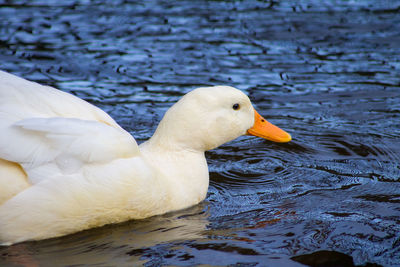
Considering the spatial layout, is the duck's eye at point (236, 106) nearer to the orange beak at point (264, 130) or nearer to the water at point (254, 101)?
the orange beak at point (264, 130)

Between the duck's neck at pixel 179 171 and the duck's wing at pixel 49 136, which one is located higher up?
the duck's wing at pixel 49 136

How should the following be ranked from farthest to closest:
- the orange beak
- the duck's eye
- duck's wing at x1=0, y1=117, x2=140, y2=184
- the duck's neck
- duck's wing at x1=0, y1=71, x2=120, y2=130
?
1. the orange beak
2. the duck's eye
3. the duck's neck
4. duck's wing at x1=0, y1=71, x2=120, y2=130
5. duck's wing at x1=0, y1=117, x2=140, y2=184

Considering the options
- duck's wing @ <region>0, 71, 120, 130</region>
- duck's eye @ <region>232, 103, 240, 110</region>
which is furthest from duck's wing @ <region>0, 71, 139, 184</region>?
duck's eye @ <region>232, 103, 240, 110</region>

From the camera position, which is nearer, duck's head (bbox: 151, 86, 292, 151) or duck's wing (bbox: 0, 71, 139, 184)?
duck's wing (bbox: 0, 71, 139, 184)

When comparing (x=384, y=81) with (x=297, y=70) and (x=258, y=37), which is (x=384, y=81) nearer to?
(x=297, y=70)

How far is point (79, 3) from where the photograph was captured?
11.4m

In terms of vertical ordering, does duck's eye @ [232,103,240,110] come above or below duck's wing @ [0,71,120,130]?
below

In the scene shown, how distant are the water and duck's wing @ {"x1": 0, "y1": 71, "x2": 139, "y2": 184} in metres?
0.64

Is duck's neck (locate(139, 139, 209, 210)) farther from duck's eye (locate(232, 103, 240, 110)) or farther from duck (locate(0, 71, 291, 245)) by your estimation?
duck's eye (locate(232, 103, 240, 110))

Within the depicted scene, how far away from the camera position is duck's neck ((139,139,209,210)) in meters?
5.18

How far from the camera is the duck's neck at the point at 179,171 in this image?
17.0 ft

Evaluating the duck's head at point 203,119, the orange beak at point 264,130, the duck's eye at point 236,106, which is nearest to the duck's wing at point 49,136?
the duck's head at point 203,119

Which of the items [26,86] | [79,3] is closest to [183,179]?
[26,86]

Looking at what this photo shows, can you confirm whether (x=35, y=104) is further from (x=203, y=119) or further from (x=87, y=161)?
(x=203, y=119)
